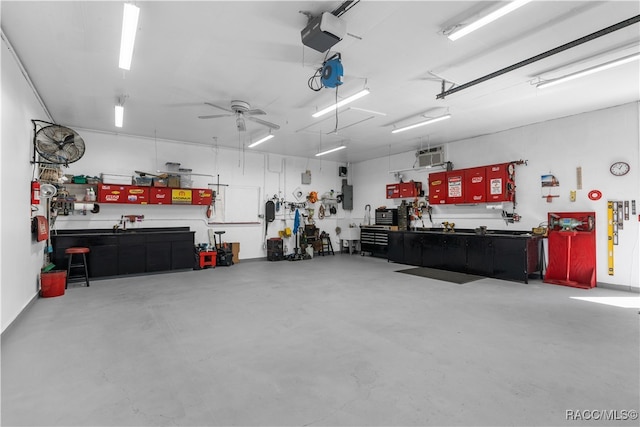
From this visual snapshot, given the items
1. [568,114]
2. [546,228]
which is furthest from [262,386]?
[568,114]

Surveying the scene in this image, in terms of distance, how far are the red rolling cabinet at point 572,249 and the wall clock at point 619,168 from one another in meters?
0.77

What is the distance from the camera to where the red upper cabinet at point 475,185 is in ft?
22.9

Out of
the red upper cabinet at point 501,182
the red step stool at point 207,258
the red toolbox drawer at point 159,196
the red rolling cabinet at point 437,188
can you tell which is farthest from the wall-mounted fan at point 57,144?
the red upper cabinet at point 501,182

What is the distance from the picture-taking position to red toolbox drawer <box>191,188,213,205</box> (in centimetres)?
741

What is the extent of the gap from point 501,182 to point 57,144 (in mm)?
8163

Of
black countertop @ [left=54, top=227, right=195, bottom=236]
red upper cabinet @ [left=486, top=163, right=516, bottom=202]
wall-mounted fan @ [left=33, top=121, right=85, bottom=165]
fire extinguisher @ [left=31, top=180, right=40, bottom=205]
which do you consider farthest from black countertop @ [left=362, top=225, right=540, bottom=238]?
fire extinguisher @ [left=31, top=180, right=40, bottom=205]

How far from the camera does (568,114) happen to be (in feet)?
19.0

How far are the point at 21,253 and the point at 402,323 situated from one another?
4785 millimetres

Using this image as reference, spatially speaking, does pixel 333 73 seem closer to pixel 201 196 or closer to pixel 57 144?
pixel 57 144

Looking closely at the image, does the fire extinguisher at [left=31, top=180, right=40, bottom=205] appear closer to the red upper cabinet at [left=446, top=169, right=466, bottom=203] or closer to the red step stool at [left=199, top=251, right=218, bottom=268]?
the red step stool at [left=199, top=251, right=218, bottom=268]

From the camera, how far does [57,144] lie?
470cm

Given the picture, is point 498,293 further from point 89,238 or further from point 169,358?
point 89,238

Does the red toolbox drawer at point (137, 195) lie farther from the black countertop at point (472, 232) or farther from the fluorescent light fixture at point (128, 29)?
the black countertop at point (472, 232)

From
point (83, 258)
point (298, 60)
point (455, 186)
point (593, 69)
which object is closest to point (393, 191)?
point (455, 186)
